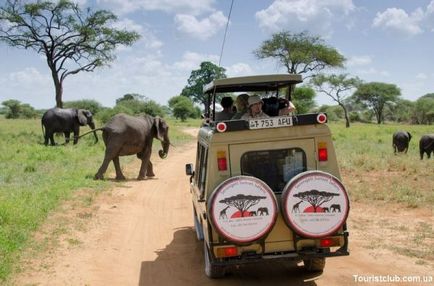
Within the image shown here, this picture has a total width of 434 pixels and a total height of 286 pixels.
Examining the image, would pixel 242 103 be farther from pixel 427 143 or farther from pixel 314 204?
pixel 427 143

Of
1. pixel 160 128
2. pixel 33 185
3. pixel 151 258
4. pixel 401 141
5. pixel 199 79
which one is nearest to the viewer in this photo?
pixel 151 258

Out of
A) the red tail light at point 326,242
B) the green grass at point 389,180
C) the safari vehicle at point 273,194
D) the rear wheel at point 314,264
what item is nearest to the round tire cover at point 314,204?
the safari vehicle at point 273,194

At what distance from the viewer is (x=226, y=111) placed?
27.8 feet

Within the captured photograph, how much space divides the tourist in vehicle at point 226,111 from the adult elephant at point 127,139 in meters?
6.77

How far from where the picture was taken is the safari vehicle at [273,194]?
17.8ft

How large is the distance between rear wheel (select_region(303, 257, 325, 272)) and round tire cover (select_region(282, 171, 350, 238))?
1053mm

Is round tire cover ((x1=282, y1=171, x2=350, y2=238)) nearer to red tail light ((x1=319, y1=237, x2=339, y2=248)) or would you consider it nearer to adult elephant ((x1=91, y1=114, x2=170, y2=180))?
red tail light ((x1=319, y1=237, x2=339, y2=248))

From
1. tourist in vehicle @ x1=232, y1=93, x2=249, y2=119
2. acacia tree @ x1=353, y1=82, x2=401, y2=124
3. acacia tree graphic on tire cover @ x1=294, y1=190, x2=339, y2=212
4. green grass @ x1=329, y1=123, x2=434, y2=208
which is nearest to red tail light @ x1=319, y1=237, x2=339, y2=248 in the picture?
acacia tree graphic on tire cover @ x1=294, y1=190, x2=339, y2=212

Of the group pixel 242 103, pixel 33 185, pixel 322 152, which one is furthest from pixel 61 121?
pixel 322 152

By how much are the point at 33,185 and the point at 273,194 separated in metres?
8.58

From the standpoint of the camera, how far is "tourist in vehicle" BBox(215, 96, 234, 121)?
829 cm

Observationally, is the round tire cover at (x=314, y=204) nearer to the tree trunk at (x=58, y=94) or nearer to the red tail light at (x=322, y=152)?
the red tail light at (x=322, y=152)

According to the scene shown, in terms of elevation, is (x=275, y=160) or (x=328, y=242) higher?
(x=275, y=160)

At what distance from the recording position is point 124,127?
14.9 meters
